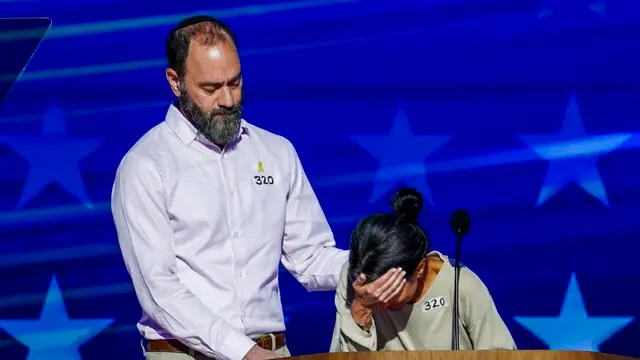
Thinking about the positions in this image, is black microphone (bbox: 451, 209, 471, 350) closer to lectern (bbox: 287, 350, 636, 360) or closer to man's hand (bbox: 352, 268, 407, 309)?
man's hand (bbox: 352, 268, 407, 309)

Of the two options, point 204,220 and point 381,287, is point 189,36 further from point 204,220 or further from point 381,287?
point 381,287

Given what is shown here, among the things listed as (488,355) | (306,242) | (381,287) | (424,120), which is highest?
(424,120)

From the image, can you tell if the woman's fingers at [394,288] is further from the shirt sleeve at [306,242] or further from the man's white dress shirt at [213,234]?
the shirt sleeve at [306,242]

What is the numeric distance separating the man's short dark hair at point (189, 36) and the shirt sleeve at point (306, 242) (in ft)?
1.38

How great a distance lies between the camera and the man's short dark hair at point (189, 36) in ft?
14.2

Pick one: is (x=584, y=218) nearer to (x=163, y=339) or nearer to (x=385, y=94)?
(x=385, y=94)

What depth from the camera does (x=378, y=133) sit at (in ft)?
17.4

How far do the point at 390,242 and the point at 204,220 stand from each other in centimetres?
56

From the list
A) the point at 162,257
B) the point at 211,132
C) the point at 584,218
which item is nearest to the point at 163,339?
the point at 162,257

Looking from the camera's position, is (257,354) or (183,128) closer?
(257,354)

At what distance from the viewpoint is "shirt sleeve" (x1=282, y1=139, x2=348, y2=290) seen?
14.7 ft

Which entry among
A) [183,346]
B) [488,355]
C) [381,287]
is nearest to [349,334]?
[381,287]

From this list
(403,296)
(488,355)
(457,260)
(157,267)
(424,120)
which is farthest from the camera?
(424,120)

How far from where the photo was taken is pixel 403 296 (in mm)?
4004
